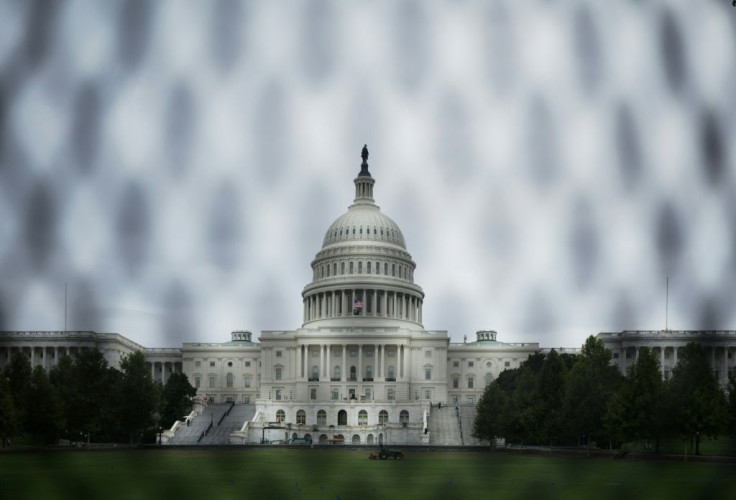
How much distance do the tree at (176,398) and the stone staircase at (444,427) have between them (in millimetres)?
33124

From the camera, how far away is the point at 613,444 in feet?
255

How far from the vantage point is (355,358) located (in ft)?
529

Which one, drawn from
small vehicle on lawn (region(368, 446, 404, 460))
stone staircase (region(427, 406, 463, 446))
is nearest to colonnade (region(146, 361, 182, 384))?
stone staircase (region(427, 406, 463, 446))

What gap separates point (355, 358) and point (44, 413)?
4160 inches

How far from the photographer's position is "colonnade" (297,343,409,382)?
160 meters

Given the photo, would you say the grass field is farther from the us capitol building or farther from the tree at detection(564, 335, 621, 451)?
the us capitol building

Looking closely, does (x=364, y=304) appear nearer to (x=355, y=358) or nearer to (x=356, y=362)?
(x=355, y=358)

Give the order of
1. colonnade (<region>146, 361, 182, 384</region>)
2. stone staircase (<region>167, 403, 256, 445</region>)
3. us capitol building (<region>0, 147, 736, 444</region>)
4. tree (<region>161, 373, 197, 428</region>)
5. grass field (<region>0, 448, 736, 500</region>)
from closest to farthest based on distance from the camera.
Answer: grass field (<region>0, 448, 736, 500</region>) → stone staircase (<region>167, 403, 256, 445</region>) → tree (<region>161, 373, 197, 428</region>) → us capitol building (<region>0, 147, 736, 444</region>) → colonnade (<region>146, 361, 182, 384</region>)

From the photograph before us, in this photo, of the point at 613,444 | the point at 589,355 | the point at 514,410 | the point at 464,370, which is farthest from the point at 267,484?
the point at 464,370

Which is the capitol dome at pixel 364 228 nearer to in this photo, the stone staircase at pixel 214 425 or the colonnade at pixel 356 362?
the colonnade at pixel 356 362

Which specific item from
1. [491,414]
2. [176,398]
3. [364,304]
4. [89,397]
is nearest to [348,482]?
[89,397]

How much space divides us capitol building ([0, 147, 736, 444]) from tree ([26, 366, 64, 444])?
6947 cm

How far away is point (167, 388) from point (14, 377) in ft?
223

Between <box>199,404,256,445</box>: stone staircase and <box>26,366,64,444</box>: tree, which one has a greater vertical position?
<box>26,366,64,444</box>: tree
